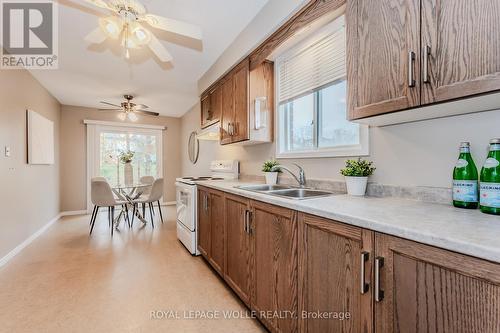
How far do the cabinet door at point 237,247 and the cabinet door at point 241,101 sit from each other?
2.78 feet

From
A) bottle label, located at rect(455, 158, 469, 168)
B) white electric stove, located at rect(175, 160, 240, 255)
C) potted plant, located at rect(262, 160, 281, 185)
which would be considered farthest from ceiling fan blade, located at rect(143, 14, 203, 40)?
bottle label, located at rect(455, 158, 469, 168)

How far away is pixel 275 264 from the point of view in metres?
1.38

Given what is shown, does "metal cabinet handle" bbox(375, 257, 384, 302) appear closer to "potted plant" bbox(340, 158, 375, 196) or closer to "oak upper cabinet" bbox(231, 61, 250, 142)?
"potted plant" bbox(340, 158, 375, 196)

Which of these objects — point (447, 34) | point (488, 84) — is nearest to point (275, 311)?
point (488, 84)

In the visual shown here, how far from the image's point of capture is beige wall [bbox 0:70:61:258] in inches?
106

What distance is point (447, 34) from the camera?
34.6 inches

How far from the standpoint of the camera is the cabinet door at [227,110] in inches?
109

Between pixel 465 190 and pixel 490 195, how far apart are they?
0.34ft

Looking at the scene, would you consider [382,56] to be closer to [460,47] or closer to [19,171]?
[460,47]

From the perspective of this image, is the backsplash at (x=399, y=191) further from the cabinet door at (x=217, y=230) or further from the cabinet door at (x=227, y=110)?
the cabinet door at (x=227, y=110)

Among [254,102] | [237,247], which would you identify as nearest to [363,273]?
[237,247]

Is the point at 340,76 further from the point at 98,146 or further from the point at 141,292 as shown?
the point at 98,146

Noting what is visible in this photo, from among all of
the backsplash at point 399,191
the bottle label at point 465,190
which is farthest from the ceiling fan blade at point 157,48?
the bottle label at point 465,190

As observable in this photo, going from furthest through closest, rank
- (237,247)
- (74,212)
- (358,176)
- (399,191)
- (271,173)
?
(74,212)
(271,173)
(237,247)
(358,176)
(399,191)
